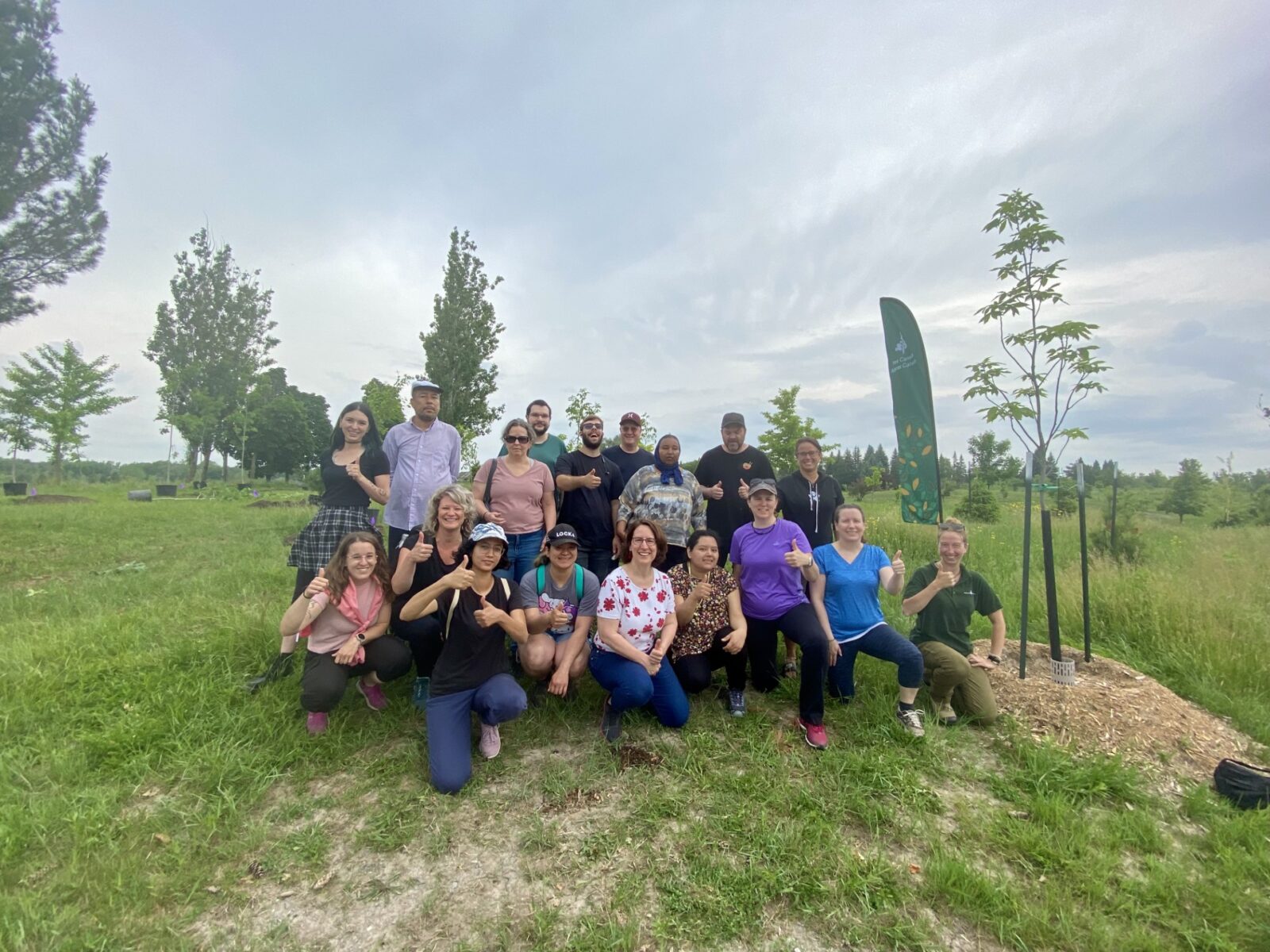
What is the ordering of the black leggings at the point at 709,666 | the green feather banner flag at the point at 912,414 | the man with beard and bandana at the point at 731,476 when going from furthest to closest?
the green feather banner flag at the point at 912,414
the man with beard and bandana at the point at 731,476
the black leggings at the point at 709,666

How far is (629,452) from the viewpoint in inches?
214

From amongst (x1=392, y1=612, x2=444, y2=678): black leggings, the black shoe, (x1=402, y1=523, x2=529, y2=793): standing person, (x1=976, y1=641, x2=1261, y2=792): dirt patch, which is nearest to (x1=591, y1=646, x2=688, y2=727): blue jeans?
(x1=402, y1=523, x2=529, y2=793): standing person

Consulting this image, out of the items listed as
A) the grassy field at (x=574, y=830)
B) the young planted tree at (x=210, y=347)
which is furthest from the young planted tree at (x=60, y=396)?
the grassy field at (x=574, y=830)

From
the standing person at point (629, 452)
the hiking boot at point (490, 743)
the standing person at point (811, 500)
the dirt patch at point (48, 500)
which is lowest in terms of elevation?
the hiking boot at point (490, 743)

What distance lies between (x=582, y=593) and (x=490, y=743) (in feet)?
3.72

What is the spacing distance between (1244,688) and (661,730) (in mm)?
5061

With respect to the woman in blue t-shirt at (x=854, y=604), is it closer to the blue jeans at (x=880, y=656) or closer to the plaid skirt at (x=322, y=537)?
the blue jeans at (x=880, y=656)

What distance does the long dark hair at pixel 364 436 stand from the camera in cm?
459

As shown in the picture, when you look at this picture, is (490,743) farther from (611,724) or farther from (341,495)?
(341,495)

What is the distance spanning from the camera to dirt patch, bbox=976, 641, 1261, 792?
3736 mm

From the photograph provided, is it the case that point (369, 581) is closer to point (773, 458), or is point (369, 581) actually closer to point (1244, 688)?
point (1244, 688)

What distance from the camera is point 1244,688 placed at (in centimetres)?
469

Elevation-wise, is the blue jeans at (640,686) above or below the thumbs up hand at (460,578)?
below

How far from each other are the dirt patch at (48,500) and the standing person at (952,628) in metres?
24.4
